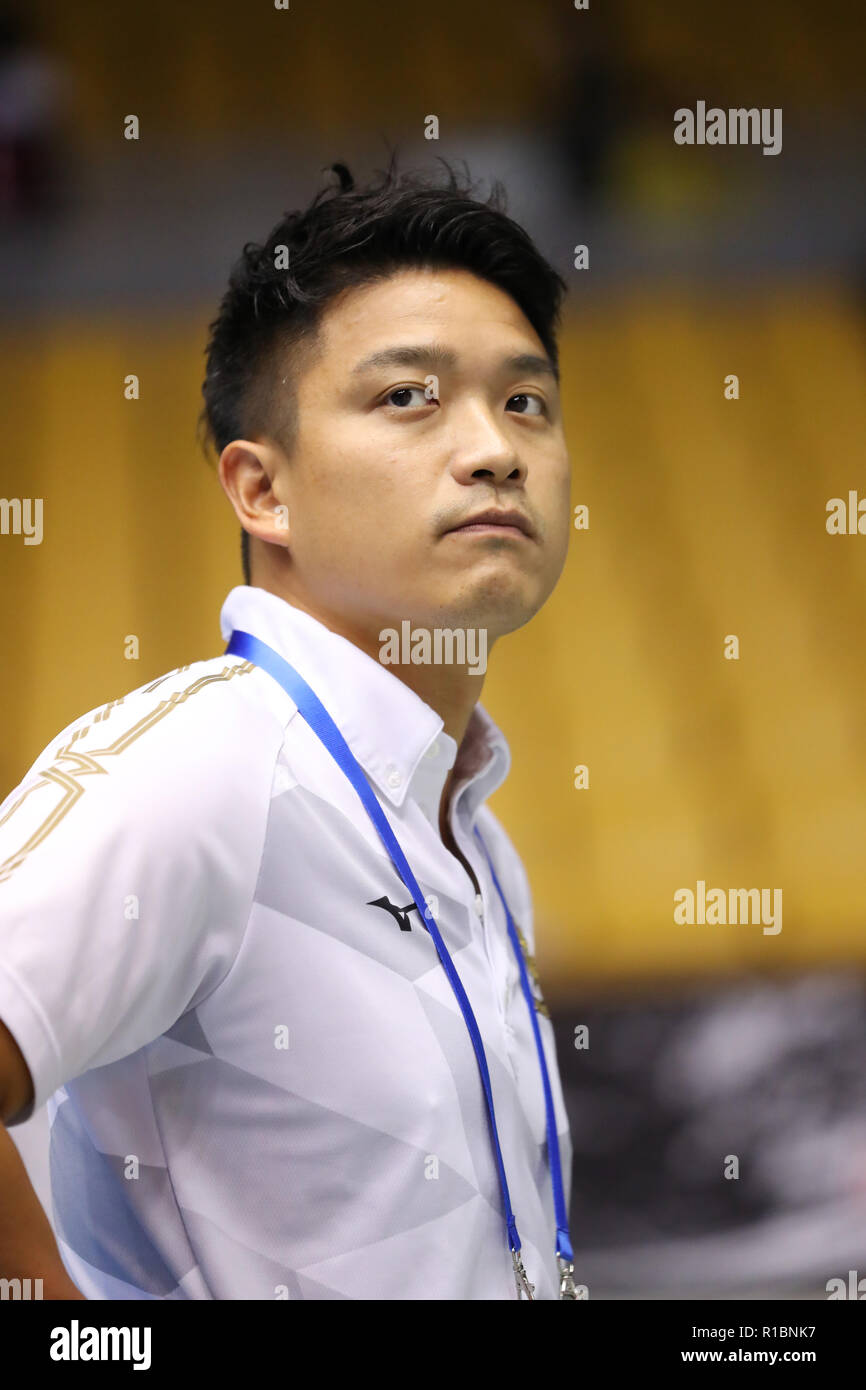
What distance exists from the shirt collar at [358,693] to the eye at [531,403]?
25cm

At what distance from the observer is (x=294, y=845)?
37.2 inches

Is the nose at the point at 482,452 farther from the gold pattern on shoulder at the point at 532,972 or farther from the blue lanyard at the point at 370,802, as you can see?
the gold pattern on shoulder at the point at 532,972

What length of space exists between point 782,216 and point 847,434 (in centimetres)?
88

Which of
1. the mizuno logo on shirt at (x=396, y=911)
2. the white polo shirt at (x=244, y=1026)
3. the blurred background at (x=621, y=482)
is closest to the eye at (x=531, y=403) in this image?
the white polo shirt at (x=244, y=1026)

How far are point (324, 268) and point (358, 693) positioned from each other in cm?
37

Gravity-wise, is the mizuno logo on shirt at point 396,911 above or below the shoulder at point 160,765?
below

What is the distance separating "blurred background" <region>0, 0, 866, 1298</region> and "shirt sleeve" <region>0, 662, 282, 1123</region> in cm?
113

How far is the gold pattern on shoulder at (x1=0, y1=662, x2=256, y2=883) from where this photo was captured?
2.65 feet

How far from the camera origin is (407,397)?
1093mm

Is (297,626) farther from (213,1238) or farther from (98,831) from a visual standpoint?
(213,1238)

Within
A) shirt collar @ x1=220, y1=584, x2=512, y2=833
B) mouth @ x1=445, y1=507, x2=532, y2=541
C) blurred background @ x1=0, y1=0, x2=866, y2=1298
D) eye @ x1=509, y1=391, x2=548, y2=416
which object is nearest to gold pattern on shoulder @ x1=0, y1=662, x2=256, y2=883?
shirt collar @ x1=220, y1=584, x2=512, y2=833

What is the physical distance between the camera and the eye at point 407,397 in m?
1.08

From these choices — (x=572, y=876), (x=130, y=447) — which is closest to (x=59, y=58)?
(x=130, y=447)

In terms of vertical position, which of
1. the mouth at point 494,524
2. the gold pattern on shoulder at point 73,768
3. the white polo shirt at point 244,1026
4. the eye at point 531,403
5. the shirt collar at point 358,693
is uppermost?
the eye at point 531,403
